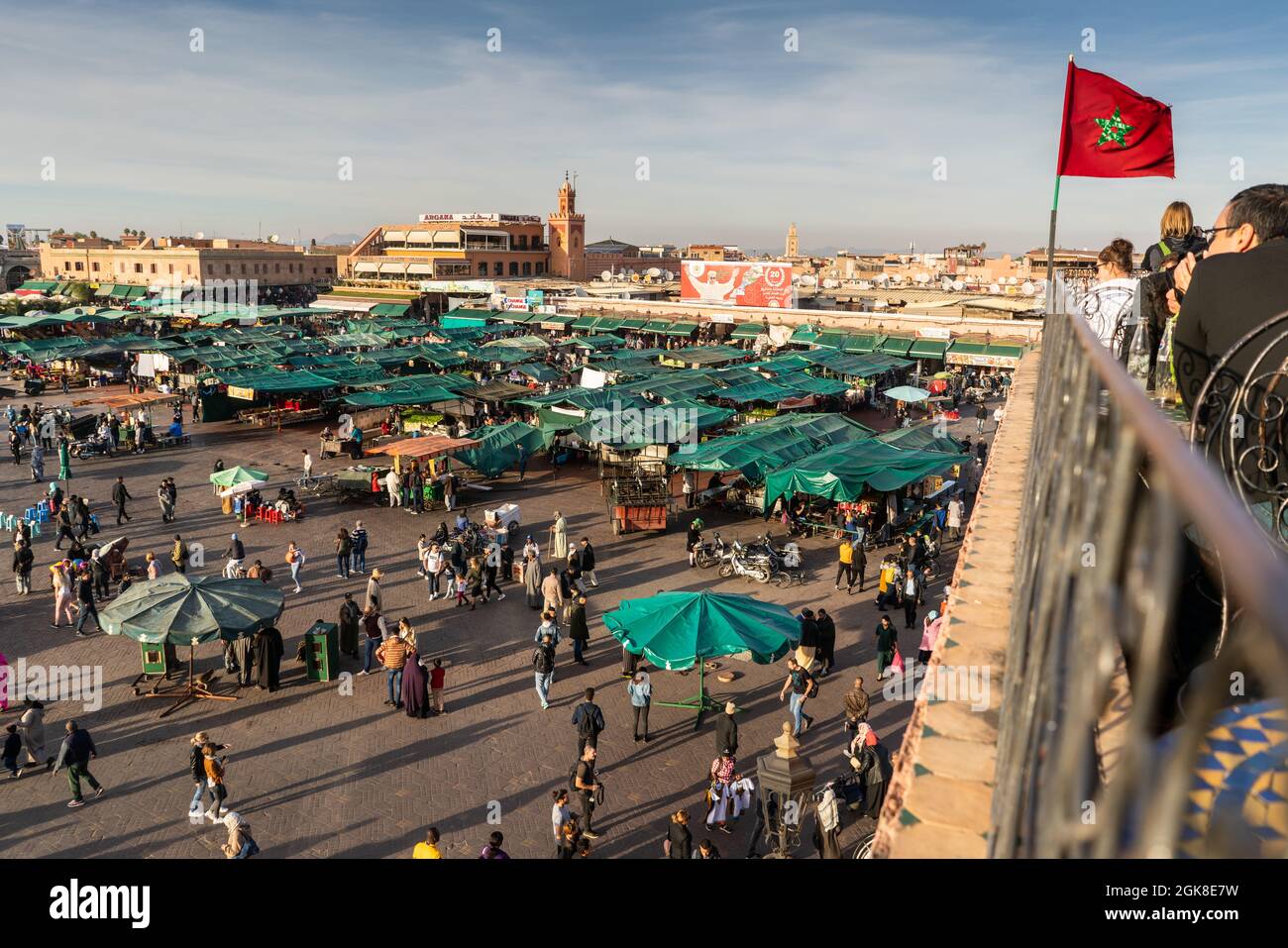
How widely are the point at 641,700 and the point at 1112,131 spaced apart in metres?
8.04

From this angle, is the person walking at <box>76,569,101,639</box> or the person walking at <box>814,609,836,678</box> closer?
the person walking at <box>814,609,836,678</box>

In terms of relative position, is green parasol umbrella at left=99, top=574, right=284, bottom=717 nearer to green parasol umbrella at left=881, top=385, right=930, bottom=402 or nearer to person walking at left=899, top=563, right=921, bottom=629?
person walking at left=899, top=563, right=921, bottom=629

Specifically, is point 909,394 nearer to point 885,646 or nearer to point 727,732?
point 885,646

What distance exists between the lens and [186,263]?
84.5 metres

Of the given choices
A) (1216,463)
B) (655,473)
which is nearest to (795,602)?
(655,473)

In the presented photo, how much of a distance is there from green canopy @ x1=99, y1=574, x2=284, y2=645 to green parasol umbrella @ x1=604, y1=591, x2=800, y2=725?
4928mm

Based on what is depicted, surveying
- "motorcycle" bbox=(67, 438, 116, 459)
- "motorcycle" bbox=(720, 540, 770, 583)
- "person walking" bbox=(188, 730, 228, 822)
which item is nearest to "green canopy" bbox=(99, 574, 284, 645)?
"person walking" bbox=(188, 730, 228, 822)

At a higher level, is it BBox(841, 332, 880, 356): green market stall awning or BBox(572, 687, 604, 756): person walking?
BBox(841, 332, 880, 356): green market stall awning

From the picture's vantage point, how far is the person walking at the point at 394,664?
12.2 metres

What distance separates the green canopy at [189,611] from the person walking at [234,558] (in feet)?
10.4

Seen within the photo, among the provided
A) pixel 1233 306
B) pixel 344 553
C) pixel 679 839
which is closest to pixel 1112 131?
pixel 1233 306

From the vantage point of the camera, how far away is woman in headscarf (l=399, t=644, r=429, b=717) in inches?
456

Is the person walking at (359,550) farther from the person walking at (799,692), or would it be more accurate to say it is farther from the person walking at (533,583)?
the person walking at (799,692)
